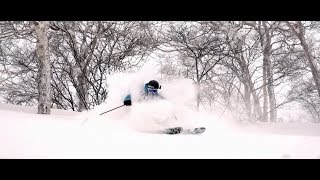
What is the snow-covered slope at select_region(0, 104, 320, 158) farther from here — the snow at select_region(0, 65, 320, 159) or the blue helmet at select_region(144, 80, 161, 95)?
the blue helmet at select_region(144, 80, 161, 95)

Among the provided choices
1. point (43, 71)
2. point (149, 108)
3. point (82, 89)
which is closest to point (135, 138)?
point (149, 108)

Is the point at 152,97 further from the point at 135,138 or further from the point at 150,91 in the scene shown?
the point at 135,138

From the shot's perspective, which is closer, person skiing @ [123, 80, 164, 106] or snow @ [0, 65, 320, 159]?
snow @ [0, 65, 320, 159]

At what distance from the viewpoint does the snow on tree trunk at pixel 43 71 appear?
29.0 ft

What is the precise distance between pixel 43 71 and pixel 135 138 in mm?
4924

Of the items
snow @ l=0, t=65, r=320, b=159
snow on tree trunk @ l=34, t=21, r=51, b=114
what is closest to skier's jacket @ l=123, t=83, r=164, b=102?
snow @ l=0, t=65, r=320, b=159

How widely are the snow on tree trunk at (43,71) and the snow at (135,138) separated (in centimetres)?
237

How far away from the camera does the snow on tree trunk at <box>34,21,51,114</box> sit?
8852 millimetres

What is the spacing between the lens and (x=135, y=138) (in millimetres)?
5078

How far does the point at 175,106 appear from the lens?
258 inches

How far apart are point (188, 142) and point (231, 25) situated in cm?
946

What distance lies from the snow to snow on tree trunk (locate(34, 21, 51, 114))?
2373mm
